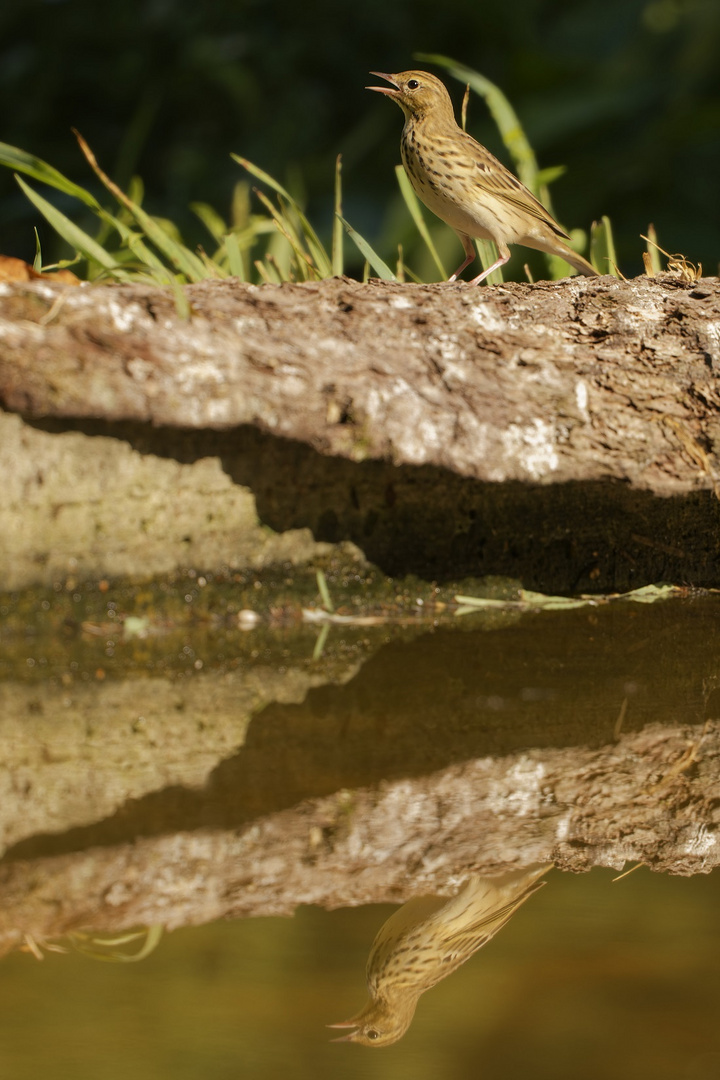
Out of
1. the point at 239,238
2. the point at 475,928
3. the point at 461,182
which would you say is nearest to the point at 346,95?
the point at 239,238

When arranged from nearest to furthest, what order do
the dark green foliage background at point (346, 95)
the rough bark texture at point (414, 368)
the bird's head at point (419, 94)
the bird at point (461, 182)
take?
the rough bark texture at point (414, 368) → the bird at point (461, 182) → the bird's head at point (419, 94) → the dark green foliage background at point (346, 95)

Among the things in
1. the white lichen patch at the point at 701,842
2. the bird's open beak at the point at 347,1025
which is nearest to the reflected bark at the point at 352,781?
the white lichen patch at the point at 701,842

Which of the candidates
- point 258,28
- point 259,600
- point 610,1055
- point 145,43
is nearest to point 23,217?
point 145,43

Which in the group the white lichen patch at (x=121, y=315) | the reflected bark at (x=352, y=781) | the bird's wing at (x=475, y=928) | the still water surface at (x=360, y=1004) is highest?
the white lichen patch at (x=121, y=315)

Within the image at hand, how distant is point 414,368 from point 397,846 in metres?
1.01

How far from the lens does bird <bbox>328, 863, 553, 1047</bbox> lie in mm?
850

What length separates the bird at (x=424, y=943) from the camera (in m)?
0.85

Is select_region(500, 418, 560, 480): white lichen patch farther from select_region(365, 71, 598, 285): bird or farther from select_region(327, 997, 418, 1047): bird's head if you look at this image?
select_region(327, 997, 418, 1047): bird's head

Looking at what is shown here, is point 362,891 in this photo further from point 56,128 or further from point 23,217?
point 56,128

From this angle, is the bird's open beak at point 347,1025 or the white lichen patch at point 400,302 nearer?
the bird's open beak at point 347,1025

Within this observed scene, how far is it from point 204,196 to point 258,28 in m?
1.05

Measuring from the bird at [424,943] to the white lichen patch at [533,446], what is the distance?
0.98 meters

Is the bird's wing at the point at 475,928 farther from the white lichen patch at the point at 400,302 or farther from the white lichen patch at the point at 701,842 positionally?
the white lichen patch at the point at 400,302

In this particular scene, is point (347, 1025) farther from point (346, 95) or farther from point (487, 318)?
point (346, 95)
